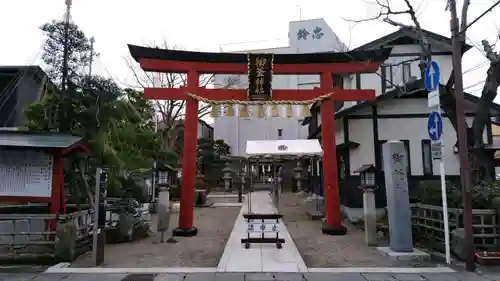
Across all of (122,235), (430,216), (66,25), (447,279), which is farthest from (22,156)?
(430,216)

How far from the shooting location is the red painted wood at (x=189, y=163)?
12.0m

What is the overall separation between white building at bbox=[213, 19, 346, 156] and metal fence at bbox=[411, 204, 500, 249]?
27.5 m

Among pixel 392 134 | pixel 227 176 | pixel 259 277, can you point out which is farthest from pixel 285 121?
pixel 259 277

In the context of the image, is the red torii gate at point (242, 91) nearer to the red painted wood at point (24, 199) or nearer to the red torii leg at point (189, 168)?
the red torii leg at point (189, 168)

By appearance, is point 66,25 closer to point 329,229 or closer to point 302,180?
point 329,229

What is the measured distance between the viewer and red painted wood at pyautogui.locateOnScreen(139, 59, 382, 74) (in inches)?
489

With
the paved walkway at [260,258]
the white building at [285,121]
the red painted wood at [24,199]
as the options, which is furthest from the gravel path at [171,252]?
the white building at [285,121]

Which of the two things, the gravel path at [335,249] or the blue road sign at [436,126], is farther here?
the blue road sign at [436,126]

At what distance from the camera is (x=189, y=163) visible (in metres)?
12.2

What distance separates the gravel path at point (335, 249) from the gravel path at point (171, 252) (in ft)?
7.80

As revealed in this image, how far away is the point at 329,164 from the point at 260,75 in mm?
3944

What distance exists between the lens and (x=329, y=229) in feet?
39.3

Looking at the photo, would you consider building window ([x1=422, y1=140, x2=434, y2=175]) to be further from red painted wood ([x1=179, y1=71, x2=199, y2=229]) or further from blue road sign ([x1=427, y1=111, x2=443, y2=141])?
red painted wood ([x1=179, y1=71, x2=199, y2=229])

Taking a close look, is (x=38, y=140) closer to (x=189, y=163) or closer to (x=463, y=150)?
(x=189, y=163)
